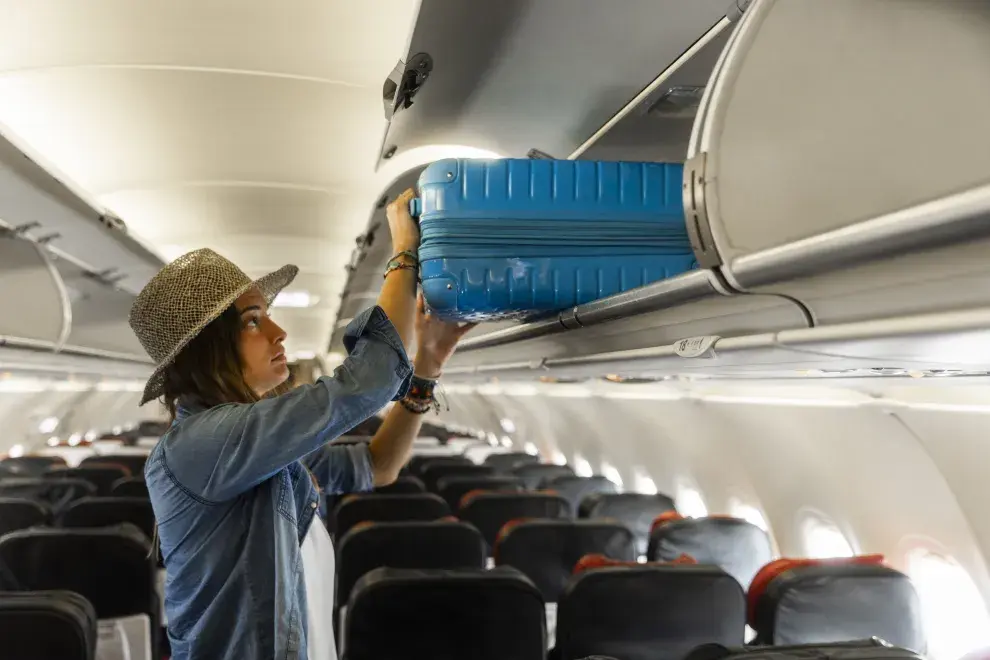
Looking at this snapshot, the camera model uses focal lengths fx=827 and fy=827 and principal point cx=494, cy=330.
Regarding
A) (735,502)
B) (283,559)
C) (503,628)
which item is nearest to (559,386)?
(735,502)

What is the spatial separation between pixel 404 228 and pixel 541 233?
0.38m

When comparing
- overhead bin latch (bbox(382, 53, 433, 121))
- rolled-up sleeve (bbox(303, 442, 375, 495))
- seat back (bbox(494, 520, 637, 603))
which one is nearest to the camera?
overhead bin latch (bbox(382, 53, 433, 121))

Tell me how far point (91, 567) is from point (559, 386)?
582 centimetres

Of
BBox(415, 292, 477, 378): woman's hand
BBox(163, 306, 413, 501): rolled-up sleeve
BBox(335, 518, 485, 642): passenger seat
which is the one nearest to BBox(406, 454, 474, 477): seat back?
BBox(335, 518, 485, 642): passenger seat

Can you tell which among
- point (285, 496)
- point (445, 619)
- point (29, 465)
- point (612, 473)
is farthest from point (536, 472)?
point (285, 496)

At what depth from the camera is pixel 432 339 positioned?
2.53 meters

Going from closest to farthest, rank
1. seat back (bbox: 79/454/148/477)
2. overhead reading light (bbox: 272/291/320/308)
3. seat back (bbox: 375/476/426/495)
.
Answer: seat back (bbox: 375/476/426/495) < seat back (bbox: 79/454/148/477) < overhead reading light (bbox: 272/291/320/308)

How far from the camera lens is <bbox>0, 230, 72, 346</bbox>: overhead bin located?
482cm

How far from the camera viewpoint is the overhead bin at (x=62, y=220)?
306 cm

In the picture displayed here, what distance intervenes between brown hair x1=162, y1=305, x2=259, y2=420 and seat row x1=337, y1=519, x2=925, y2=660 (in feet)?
3.39

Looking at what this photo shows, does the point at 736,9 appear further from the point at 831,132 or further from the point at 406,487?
the point at 406,487

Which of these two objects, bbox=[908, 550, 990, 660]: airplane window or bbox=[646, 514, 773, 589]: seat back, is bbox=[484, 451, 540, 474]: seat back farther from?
bbox=[908, 550, 990, 660]: airplane window

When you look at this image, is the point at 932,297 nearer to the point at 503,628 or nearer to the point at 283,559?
the point at 283,559

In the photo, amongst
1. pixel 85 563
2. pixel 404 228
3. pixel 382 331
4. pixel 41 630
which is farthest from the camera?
pixel 85 563
